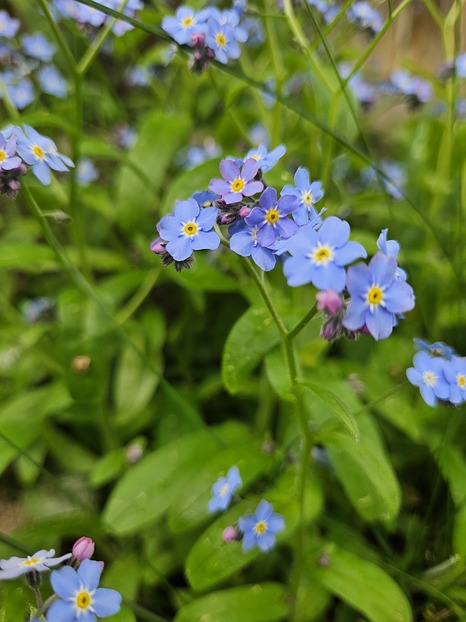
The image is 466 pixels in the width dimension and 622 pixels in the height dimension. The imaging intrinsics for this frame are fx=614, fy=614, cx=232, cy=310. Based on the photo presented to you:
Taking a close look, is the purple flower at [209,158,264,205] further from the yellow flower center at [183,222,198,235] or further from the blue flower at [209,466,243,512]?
the blue flower at [209,466,243,512]

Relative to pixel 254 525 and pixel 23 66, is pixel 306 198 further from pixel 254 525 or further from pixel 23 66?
pixel 23 66

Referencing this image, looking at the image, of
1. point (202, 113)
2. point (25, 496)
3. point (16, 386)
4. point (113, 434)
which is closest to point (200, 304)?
point (113, 434)

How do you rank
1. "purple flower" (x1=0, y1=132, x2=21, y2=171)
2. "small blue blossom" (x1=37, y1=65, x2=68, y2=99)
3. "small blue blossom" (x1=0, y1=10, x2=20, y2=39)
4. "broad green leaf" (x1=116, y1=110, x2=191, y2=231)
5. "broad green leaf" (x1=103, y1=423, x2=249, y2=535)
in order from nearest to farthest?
"purple flower" (x1=0, y1=132, x2=21, y2=171) < "broad green leaf" (x1=103, y1=423, x2=249, y2=535) < "small blue blossom" (x1=0, y1=10, x2=20, y2=39) < "broad green leaf" (x1=116, y1=110, x2=191, y2=231) < "small blue blossom" (x1=37, y1=65, x2=68, y2=99)

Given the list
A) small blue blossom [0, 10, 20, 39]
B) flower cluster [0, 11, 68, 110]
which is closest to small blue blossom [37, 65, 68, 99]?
flower cluster [0, 11, 68, 110]

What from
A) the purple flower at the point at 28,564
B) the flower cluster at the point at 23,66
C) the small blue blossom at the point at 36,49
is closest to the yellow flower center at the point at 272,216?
the purple flower at the point at 28,564

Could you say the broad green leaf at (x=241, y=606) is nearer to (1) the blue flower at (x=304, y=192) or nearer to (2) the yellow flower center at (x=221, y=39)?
(1) the blue flower at (x=304, y=192)

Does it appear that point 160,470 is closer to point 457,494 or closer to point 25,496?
point 25,496
